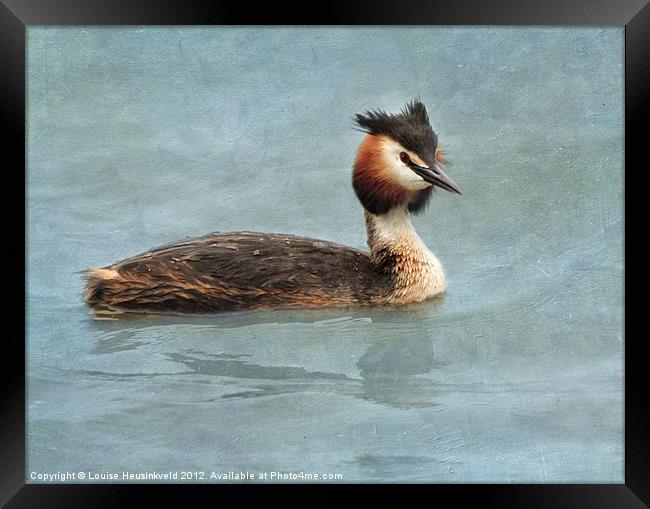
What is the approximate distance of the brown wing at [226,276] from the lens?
4312mm

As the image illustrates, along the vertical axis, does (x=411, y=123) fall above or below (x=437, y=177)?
above

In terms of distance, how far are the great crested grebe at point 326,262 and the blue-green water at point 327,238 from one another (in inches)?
3.0

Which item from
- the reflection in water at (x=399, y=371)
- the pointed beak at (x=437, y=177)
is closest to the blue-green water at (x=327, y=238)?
the reflection in water at (x=399, y=371)

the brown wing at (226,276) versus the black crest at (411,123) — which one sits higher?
the black crest at (411,123)

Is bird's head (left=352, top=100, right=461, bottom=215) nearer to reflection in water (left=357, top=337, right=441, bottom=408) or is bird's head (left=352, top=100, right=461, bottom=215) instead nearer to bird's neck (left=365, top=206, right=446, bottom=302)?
bird's neck (left=365, top=206, right=446, bottom=302)

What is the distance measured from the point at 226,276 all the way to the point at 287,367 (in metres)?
0.59

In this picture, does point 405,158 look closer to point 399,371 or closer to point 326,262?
point 326,262

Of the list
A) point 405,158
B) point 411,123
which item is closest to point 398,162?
point 405,158

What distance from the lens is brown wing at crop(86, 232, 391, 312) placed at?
14.1 feet

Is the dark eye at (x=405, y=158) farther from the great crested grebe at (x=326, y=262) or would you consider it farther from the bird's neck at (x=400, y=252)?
the bird's neck at (x=400, y=252)

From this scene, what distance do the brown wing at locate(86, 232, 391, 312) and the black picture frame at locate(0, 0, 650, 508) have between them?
57cm

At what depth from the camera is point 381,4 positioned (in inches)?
167

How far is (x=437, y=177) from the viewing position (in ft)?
14.1
